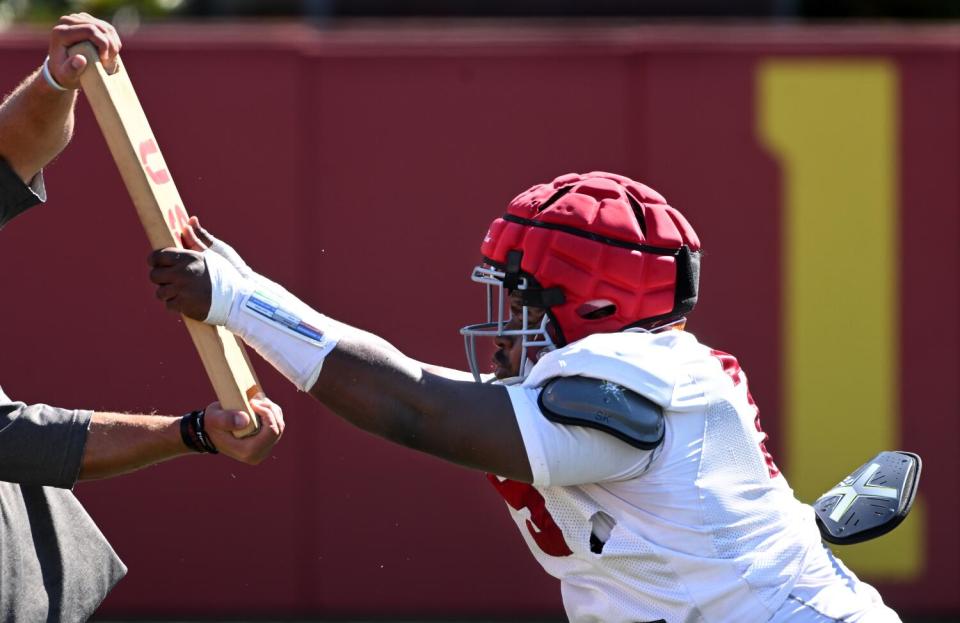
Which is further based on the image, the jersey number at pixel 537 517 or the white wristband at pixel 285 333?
the jersey number at pixel 537 517

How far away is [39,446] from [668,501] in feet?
4.17

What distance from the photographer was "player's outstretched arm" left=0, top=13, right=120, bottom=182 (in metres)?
2.75

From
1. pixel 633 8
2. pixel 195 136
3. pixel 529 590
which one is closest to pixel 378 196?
pixel 195 136

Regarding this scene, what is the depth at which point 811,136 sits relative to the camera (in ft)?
19.4

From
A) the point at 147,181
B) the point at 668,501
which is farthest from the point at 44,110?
the point at 668,501

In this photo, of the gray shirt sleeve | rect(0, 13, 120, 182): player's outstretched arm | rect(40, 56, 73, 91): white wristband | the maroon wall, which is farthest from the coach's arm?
the maroon wall

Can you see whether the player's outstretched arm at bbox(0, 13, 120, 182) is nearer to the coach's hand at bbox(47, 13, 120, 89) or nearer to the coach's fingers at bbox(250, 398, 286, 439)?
the coach's hand at bbox(47, 13, 120, 89)

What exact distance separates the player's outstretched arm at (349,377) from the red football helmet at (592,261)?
30 cm

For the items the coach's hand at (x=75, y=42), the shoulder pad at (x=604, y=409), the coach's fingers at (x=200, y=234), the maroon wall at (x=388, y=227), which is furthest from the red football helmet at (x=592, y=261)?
the maroon wall at (x=388, y=227)

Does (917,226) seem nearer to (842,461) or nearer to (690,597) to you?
(842,461)

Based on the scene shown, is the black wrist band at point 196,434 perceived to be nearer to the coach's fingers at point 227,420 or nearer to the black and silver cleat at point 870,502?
the coach's fingers at point 227,420

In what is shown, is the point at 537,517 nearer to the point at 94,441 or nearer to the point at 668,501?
the point at 668,501

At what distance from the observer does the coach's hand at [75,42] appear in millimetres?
2680

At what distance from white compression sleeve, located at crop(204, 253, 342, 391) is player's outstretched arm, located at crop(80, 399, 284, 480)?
323 mm
